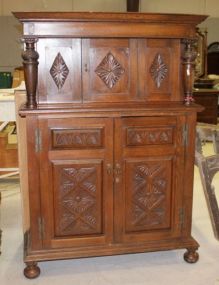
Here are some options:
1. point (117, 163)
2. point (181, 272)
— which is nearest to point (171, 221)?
point (181, 272)

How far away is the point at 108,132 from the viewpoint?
217cm

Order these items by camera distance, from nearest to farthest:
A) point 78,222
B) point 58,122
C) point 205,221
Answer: point 58,122
point 78,222
point 205,221

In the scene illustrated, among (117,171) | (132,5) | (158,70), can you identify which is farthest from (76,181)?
(132,5)

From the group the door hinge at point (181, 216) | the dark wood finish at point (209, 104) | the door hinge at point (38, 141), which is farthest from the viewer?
the dark wood finish at point (209, 104)

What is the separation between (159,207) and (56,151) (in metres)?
0.73

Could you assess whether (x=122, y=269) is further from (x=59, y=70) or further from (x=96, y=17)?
(x=96, y=17)

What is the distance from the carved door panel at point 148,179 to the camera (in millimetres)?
2213

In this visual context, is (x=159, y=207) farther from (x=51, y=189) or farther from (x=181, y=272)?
(x=51, y=189)

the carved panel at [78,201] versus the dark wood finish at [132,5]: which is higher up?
the dark wood finish at [132,5]

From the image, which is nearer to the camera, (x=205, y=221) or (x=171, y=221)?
(x=171, y=221)

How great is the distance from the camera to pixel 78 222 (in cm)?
227

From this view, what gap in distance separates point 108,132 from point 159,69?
19.9 inches

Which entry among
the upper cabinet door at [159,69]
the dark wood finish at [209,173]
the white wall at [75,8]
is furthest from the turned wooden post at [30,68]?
the white wall at [75,8]

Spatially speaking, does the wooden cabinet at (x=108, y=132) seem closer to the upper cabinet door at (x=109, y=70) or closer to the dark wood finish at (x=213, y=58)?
the upper cabinet door at (x=109, y=70)
